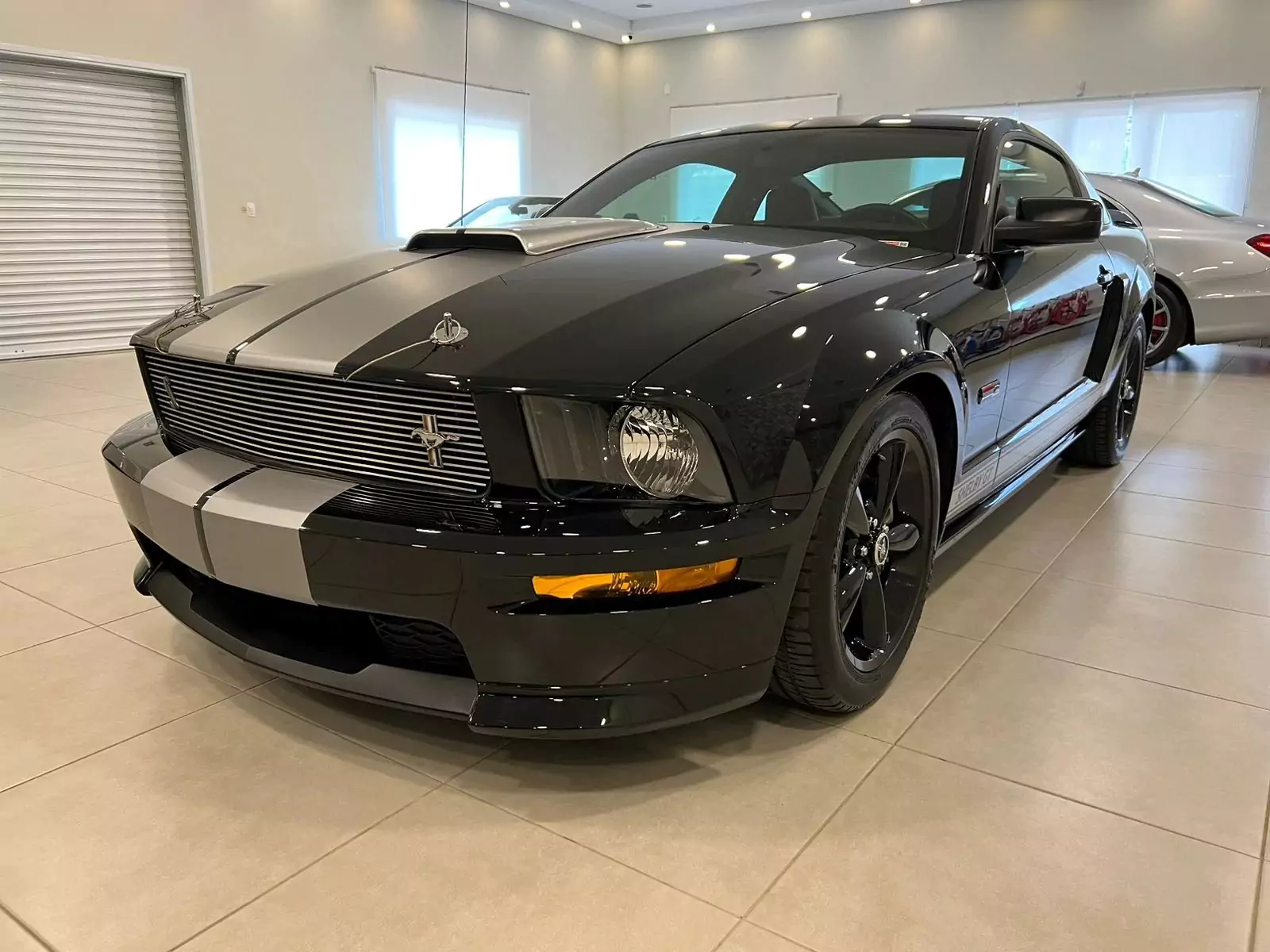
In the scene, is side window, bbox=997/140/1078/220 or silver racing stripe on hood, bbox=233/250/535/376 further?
side window, bbox=997/140/1078/220

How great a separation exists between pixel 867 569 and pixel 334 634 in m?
0.95

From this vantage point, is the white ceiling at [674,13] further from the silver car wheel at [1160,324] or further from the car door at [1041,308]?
the car door at [1041,308]

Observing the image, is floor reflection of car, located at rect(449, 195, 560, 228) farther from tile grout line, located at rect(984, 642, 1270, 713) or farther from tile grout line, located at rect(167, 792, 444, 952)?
tile grout line, located at rect(167, 792, 444, 952)

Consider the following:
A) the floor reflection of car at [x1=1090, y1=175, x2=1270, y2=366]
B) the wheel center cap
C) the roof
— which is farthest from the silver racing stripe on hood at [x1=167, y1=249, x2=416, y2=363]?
the floor reflection of car at [x1=1090, y1=175, x2=1270, y2=366]

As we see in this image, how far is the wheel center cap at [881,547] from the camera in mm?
1746

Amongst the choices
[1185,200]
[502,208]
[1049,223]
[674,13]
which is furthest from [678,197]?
[674,13]

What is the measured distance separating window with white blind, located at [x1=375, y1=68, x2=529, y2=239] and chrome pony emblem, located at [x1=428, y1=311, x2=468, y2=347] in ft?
26.1

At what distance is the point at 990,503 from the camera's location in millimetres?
2344

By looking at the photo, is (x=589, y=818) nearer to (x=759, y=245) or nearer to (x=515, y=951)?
(x=515, y=951)

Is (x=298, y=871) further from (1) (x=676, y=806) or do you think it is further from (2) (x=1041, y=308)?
(2) (x=1041, y=308)

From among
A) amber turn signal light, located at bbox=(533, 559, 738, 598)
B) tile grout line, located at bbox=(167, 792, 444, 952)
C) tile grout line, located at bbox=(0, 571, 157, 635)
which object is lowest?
tile grout line, located at bbox=(0, 571, 157, 635)

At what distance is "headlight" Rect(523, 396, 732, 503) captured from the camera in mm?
1334

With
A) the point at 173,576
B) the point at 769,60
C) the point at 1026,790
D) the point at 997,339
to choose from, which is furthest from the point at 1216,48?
the point at 173,576

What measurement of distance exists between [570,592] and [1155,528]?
234cm
